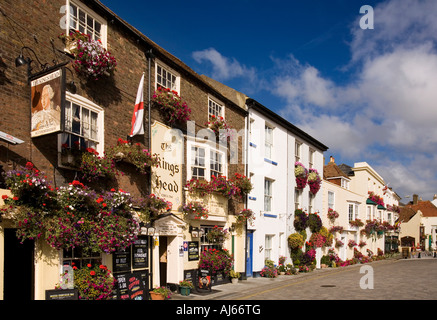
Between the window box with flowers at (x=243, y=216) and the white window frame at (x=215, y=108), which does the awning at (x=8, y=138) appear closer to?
the white window frame at (x=215, y=108)

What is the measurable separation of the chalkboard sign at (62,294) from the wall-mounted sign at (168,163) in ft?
15.5

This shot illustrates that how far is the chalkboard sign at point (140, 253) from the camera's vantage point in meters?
12.4

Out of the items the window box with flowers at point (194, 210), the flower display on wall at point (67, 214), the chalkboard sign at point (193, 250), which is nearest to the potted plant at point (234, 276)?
the chalkboard sign at point (193, 250)

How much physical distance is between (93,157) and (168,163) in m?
4.09

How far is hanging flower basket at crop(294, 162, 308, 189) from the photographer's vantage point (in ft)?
83.0

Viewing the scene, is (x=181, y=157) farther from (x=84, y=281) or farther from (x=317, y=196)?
(x=317, y=196)

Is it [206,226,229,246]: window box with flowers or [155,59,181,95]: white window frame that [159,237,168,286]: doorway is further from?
[155,59,181,95]: white window frame

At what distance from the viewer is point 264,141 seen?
2180cm

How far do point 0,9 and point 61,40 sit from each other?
66.4 inches

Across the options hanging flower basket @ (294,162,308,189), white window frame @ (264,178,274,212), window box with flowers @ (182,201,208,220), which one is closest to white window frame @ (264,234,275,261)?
white window frame @ (264,178,274,212)

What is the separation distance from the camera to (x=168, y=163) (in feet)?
46.7

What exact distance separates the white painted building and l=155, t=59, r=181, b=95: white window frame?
19.1 feet

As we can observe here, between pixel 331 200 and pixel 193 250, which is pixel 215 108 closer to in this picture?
pixel 193 250

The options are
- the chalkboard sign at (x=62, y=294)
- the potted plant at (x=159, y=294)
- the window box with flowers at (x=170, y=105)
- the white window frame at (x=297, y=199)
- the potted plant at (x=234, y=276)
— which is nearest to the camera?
the chalkboard sign at (x=62, y=294)
